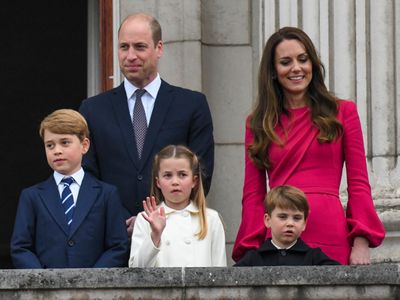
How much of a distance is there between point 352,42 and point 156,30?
2299 millimetres

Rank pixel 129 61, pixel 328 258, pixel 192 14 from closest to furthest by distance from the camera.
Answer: pixel 328 258
pixel 129 61
pixel 192 14

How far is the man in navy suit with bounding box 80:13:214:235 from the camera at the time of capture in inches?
333

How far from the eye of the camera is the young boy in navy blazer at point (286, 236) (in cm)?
775

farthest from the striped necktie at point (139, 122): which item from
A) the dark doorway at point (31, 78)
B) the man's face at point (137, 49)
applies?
the dark doorway at point (31, 78)

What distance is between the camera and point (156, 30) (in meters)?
8.52

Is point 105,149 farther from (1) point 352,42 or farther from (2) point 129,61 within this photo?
(1) point 352,42

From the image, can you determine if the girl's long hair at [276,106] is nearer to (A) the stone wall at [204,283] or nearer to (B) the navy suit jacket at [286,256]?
(B) the navy suit jacket at [286,256]

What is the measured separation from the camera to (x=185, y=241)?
26.6ft

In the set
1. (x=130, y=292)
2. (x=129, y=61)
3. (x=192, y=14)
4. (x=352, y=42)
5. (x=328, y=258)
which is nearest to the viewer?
(x=130, y=292)

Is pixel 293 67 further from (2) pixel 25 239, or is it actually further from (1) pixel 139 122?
(2) pixel 25 239

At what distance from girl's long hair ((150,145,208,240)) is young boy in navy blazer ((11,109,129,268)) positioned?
0.72 feet

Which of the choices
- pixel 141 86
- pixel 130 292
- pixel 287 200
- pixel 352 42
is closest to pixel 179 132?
pixel 141 86

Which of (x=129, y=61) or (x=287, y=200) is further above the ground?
(x=129, y=61)

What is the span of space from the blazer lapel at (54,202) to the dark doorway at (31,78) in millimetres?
8787
